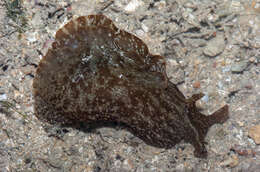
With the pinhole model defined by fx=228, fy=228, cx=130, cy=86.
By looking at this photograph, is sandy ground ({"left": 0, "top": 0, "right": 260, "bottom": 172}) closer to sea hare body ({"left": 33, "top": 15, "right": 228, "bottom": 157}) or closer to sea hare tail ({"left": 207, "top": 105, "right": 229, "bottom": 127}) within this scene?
sea hare tail ({"left": 207, "top": 105, "right": 229, "bottom": 127})

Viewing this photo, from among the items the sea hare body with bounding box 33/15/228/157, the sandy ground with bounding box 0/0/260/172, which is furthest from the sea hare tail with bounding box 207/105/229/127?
the sea hare body with bounding box 33/15/228/157

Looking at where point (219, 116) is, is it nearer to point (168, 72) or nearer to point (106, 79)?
point (168, 72)

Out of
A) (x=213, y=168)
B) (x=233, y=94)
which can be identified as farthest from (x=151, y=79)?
(x=213, y=168)

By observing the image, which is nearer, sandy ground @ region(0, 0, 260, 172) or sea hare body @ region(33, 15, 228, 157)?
sea hare body @ region(33, 15, 228, 157)

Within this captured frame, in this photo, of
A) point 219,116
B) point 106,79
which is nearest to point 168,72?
point 219,116

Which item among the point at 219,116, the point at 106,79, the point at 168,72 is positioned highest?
the point at 106,79

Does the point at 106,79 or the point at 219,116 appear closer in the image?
the point at 106,79

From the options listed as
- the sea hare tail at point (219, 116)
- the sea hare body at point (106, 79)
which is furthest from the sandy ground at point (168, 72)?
the sea hare body at point (106, 79)
